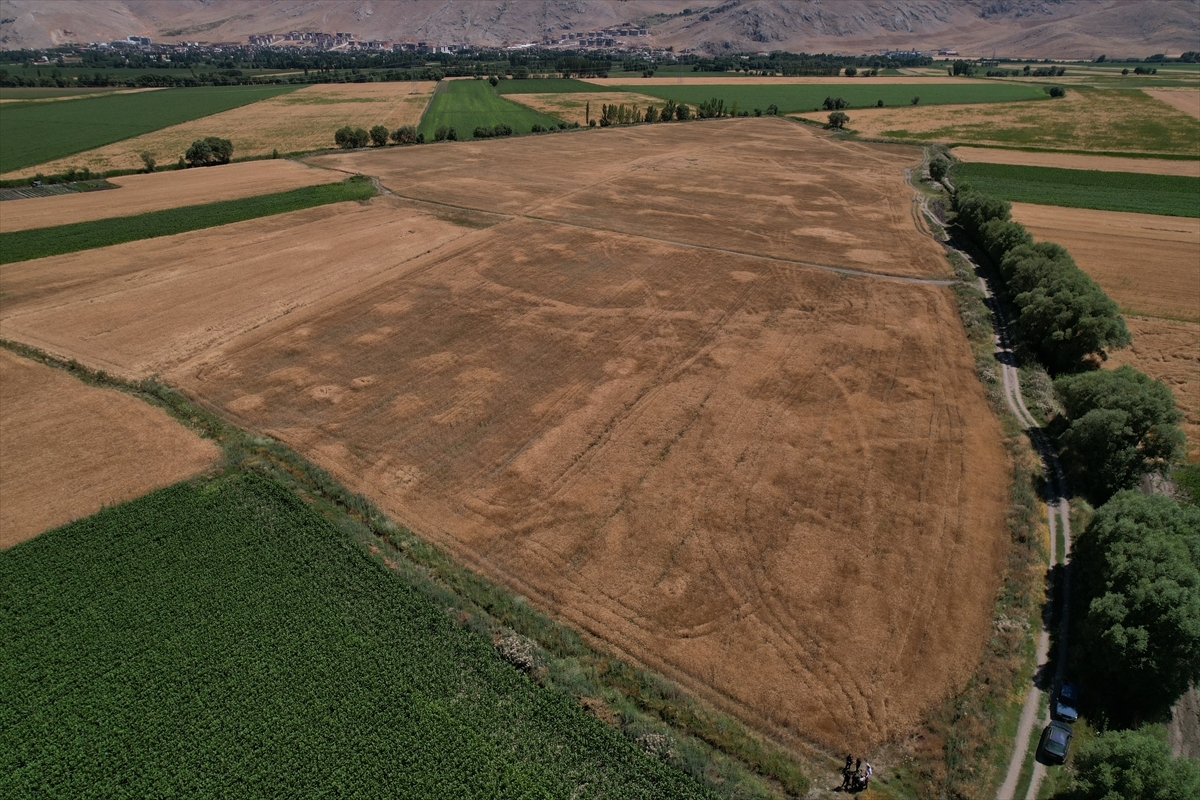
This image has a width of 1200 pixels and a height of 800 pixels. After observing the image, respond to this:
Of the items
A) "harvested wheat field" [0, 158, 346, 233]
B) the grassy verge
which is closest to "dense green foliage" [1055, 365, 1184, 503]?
the grassy verge

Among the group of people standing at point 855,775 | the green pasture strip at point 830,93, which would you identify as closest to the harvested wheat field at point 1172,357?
the group of people standing at point 855,775

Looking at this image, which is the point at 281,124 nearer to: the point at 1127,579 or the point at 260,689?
the point at 260,689

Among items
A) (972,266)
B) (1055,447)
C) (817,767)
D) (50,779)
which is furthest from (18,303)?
(972,266)

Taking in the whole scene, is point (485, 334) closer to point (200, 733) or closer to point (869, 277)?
point (200, 733)

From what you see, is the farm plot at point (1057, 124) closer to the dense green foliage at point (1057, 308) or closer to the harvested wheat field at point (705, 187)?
the harvested wheat field at point (705, 187)

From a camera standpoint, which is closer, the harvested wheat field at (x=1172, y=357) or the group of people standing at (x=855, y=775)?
the group of people standing at (x=855, y=775)

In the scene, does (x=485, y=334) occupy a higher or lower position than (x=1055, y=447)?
higher
